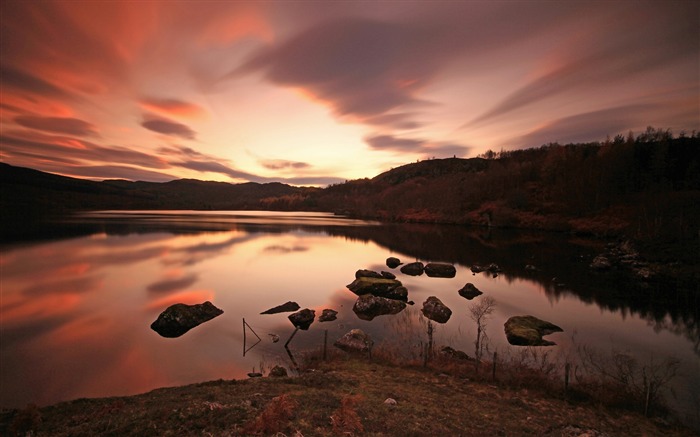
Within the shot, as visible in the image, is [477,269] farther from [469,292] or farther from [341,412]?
[341,412]

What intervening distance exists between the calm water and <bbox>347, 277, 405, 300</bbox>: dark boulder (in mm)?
1646

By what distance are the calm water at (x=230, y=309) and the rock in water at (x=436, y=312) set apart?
90cm

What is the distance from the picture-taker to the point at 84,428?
31.5 ft

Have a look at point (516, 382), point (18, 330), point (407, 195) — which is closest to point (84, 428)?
point (516, 382)

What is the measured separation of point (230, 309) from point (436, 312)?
2143 centimetres

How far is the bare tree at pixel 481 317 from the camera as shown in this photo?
811 inches

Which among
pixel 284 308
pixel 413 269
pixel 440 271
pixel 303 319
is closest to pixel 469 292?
pixel 440 271

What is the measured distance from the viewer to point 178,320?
25.1 m

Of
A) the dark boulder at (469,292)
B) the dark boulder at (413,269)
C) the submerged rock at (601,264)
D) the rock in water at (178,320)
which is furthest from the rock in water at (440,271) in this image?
the rock in water at (178,320)

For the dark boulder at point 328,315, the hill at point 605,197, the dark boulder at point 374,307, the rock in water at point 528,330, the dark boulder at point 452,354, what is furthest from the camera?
the hill at point 605,197

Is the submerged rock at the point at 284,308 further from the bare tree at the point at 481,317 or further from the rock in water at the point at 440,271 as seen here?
the rock in water at the point at 440,271

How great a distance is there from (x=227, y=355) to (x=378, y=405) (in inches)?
527

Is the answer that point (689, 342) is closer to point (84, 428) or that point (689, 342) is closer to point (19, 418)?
point (84, 428)

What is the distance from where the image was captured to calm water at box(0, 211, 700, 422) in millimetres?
18719
